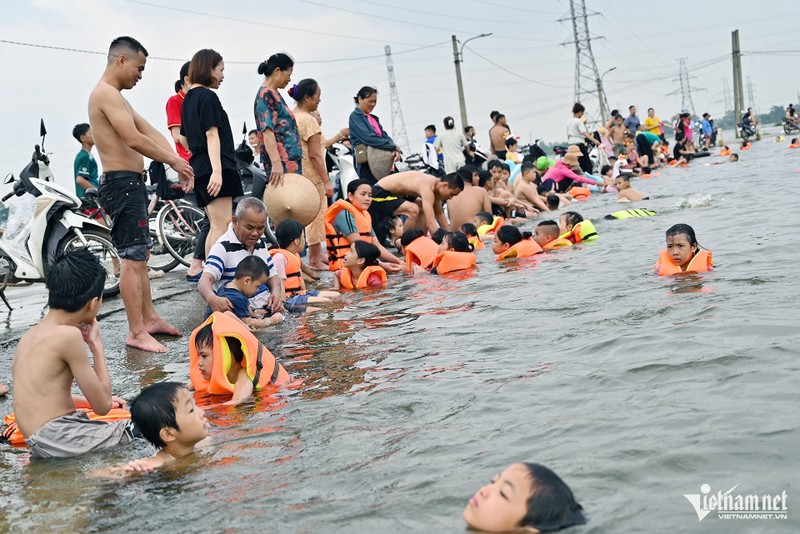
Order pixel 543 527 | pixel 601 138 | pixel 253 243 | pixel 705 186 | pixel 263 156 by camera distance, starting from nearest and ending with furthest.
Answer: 1. pixel 543 527
2. pixel 253 243
3. pixel 263 156
4. pixel 705 186
5. pixel 601 138

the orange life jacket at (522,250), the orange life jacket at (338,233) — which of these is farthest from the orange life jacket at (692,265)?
the orange life jacket at (338,233)

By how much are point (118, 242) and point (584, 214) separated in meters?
10.1

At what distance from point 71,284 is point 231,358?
4.05ft

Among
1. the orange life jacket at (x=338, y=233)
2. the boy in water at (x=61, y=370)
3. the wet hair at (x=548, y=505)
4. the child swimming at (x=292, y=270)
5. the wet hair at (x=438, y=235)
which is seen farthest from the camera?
the wet hair at (x=438, y=235)

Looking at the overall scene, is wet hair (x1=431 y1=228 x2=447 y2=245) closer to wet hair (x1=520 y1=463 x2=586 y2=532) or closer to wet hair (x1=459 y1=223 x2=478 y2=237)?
wet hair (x1=459 y1=223 x2=478 y2=237)

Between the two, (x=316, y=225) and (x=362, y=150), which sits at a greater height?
(x=362, y=150)

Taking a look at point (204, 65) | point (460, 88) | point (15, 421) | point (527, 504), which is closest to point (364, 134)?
point (204, 65)

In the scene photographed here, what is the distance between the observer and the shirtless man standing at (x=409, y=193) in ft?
37.2

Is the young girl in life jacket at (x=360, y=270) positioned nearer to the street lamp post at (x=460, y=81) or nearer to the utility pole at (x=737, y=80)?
the street lamp post at (x=460, y=81)

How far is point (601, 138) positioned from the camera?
87.3 ft

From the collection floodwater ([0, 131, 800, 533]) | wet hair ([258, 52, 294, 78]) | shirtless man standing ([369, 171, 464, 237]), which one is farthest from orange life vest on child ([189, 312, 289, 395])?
shirtless man standing ([369, 171, 464, 237])

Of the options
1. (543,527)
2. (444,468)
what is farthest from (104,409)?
(543,527)

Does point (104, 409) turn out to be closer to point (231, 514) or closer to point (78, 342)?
point (78, 342)

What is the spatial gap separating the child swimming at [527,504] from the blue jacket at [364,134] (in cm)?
889
